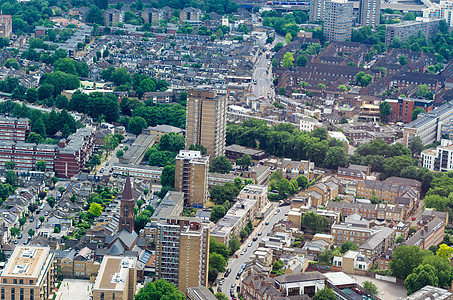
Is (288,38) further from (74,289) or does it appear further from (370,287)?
(74,289)

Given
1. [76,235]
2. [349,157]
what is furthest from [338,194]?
[76,235]

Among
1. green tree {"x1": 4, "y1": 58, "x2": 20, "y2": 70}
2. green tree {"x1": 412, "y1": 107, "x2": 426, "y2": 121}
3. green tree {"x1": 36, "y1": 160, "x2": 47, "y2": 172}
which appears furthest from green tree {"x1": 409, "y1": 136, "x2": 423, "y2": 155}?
green tree {"x1": 4, "y1": 58, "x2": 20, "y2": 70}

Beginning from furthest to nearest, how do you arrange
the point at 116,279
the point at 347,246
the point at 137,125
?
the point at 137,125 → the point at 347,246 → the point at 116,279

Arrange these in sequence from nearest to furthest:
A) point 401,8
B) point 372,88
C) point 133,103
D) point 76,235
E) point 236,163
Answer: point 76,235, point 236,163, point 133,103, point 372,88, point 401,8

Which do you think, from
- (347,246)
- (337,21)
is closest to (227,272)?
(347,246)

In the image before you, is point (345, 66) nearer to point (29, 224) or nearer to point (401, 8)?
point (401, 8)

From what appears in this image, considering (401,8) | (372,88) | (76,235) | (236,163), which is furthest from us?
(401,8)

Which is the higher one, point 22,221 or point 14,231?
point 22,221
